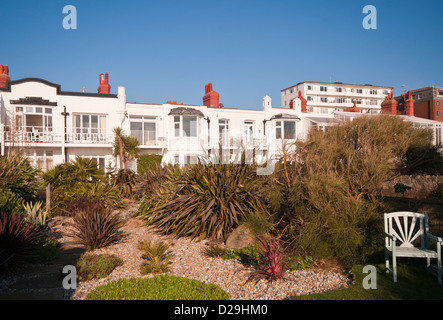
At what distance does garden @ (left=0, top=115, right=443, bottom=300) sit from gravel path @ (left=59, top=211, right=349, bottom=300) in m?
0.02

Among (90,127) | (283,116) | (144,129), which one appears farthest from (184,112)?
(283,116)

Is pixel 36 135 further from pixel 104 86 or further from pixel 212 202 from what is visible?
pixel 212 202

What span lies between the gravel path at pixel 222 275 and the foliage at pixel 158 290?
350 millimetres

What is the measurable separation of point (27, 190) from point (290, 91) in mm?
83911

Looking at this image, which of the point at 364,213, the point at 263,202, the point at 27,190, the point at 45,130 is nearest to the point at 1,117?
the point at 45,130

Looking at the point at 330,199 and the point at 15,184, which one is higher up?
the point at 15,184

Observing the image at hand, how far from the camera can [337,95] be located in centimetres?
8619

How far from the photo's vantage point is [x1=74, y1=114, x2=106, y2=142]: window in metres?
23.3

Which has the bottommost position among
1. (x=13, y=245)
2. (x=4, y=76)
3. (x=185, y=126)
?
(x=13, y=245)

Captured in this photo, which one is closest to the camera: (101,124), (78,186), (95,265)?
(95,265)

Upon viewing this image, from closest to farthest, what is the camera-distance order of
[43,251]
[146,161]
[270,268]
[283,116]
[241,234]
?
[270,268]
[43,251]
[241,234]
[146,161]
[283,116]

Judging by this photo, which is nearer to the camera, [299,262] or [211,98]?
[299,262]

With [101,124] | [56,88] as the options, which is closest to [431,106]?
[101,124]

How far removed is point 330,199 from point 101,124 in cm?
2020
